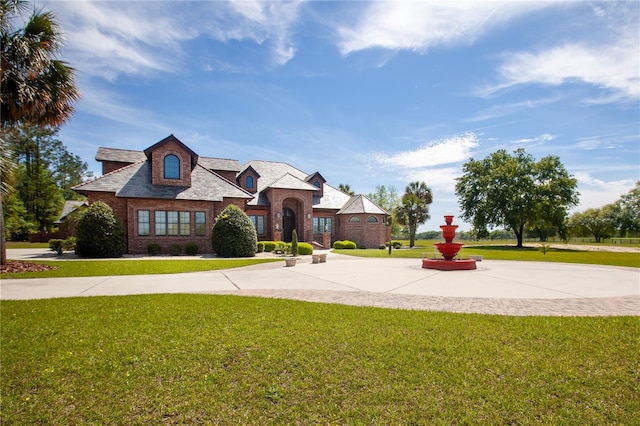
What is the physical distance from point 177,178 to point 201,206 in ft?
10.2

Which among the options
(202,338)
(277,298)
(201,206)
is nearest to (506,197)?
(201,206)

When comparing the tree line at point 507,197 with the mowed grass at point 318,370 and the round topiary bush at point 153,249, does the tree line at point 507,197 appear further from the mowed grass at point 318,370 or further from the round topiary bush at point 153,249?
the mowed grass at point 318,370

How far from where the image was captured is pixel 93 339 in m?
5.42

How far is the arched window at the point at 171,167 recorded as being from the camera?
2600cm

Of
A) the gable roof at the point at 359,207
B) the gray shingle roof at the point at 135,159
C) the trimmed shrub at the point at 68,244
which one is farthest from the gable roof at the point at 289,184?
the trimmed shrub at the point at 68,244

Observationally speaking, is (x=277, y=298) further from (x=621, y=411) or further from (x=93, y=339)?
(x=621, y=411)

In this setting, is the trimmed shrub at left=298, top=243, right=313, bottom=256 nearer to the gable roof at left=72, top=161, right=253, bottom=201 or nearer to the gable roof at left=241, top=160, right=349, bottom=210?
the gable roof at left=72, top=161, right=253, bottom=201

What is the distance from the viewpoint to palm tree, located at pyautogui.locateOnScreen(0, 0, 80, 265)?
502 inches

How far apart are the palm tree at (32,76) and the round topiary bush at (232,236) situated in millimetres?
10727

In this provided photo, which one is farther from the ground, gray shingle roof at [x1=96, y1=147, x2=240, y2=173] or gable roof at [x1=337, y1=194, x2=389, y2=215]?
gray shingle roof at [x1=96, y1=147, x2=240, y2=173]

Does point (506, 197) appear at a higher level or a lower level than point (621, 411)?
higher

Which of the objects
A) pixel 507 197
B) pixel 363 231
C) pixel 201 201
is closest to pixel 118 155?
Answer: pixel 201 201

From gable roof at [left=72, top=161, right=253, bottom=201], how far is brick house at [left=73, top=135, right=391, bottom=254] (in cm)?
6

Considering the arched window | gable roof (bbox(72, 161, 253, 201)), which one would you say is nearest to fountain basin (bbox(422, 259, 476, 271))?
gable roof (bbox(72, 161, 253, 201))
